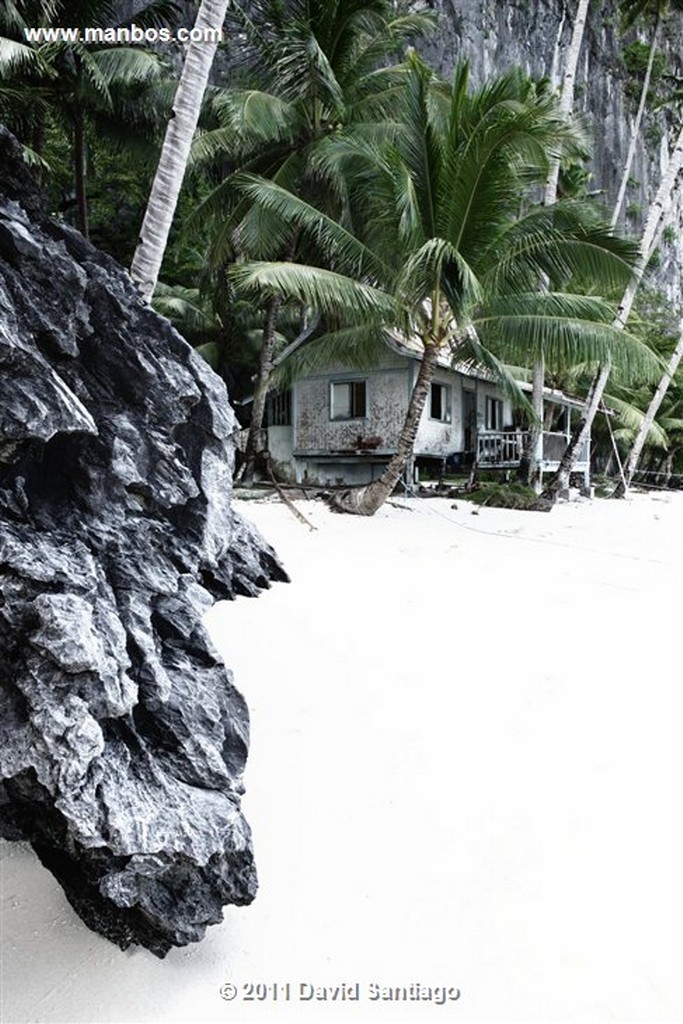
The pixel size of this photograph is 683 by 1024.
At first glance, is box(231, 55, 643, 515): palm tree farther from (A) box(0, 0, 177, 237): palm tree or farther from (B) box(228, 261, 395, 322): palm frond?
(A) box(0, 0, 177, 237): palm tree

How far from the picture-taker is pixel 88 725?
79.4 inches

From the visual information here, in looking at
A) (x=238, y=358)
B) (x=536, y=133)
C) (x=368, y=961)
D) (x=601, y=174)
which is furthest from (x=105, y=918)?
(x=601, y=174)

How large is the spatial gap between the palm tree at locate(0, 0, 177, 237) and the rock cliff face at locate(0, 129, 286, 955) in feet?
32.3

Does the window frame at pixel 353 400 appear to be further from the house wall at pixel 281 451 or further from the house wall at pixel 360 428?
the house wall at pixel 281 451

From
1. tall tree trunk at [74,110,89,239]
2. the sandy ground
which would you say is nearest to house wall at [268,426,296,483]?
tall tree trunk at [74,110,89,239]

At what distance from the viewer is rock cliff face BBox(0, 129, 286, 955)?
202 cm

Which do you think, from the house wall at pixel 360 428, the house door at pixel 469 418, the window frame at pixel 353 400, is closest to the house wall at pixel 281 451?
the house wall at pixel 360 428

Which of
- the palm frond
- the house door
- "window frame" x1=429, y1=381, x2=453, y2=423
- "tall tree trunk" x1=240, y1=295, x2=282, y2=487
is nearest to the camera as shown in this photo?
the palm frond

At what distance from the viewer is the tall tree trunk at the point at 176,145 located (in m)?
5.88

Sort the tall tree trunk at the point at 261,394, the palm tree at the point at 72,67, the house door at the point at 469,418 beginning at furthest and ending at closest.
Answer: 1. the house door at the point at 469,418
2. the tall tree trunk at the point at 261,394
3. the palm tree at the point at 72,67

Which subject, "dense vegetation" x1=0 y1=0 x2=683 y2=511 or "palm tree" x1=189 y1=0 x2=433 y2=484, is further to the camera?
"palm tree" x1=189 y1=0 x2=433 y2=484

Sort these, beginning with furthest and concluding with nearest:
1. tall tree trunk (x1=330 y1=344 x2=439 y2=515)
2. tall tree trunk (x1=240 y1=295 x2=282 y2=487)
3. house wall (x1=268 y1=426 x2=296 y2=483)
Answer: house wall (x1=268 y1=426 x2=296 y2=483)
tall tree trunk (x1=240 y1=295 x2=282 y2=487)
tall tree trunk (x1=330 y1=344 x2=439 y2=515)

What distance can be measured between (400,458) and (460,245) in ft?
10.4

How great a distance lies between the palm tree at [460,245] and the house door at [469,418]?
681 cm
